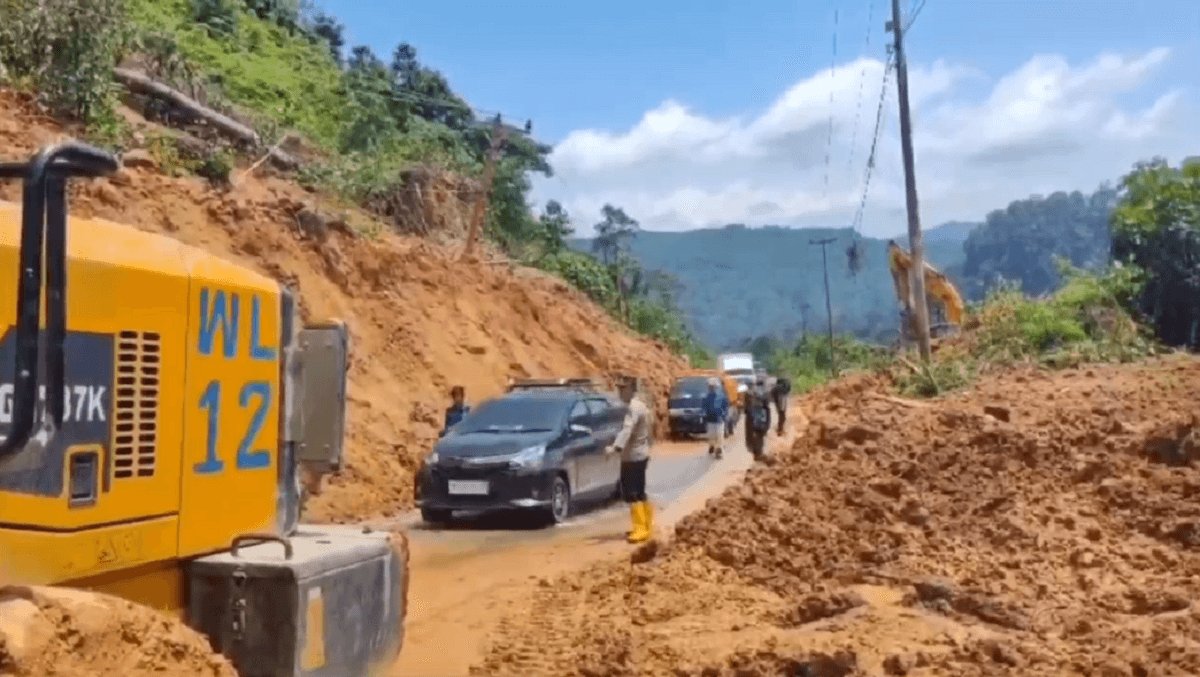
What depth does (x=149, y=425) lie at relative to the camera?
4.67 metres

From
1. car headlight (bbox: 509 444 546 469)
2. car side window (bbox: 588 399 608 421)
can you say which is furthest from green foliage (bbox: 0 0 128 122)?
car headlight (bbox: 509 444 546 469)

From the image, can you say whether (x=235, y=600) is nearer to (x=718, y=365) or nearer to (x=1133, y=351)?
(x=1133, y=351)

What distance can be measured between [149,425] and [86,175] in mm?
1372

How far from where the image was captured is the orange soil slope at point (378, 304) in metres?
18.5

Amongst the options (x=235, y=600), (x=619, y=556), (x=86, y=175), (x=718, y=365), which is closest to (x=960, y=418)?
(x=619, y=556)

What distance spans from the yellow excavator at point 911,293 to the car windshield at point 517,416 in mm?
9343

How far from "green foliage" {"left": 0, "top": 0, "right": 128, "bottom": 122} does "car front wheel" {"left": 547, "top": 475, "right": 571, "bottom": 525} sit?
9.71 meters

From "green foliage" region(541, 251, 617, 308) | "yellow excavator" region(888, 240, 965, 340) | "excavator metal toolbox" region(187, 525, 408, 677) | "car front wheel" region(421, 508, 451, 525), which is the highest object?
"green foliage" region(541, 251, 617, 308)

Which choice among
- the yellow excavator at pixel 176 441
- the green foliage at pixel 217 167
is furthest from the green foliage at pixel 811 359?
the yellow excavator at pixel 176 441

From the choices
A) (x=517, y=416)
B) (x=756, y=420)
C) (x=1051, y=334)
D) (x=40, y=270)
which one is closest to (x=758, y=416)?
(x=756, y=420)

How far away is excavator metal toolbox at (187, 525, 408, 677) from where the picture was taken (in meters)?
4.86

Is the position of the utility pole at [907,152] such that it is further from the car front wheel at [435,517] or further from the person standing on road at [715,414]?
the car front wheel at [435,517]

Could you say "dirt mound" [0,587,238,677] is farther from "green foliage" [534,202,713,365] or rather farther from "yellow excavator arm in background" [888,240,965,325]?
"green foliage" [534,202,713,365]

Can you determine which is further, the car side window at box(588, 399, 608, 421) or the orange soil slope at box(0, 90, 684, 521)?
the orange soil slope at box(0, 90, 684, 521)
